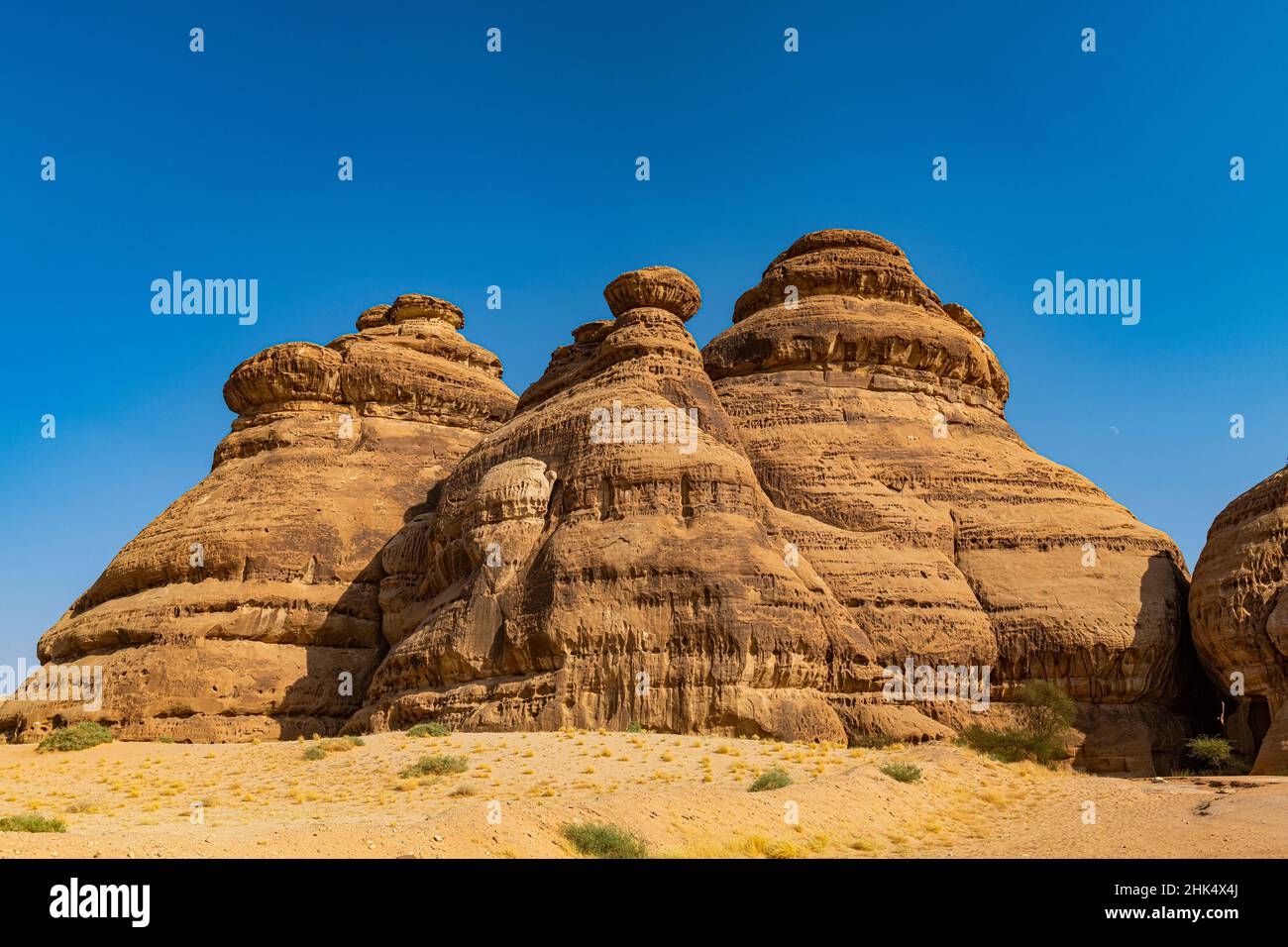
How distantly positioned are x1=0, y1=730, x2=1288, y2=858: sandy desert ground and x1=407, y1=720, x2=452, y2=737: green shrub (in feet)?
1.62

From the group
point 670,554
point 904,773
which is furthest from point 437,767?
point 670,554

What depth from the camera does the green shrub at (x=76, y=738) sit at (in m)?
36.9

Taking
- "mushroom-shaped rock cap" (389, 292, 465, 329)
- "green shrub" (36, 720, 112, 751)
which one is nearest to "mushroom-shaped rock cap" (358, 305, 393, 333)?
"mushroom-shaped rock cap" (389, 292, 465, 329)

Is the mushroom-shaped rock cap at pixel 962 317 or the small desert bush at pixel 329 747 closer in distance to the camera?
the small desert bush at pixel 329 747

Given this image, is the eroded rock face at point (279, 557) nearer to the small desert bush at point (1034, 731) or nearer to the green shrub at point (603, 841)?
the small desert bush at point (1034, 731)

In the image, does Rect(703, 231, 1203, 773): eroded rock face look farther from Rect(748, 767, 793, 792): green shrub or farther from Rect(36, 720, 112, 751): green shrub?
Rect(36, 720, 112, 751): green shrub

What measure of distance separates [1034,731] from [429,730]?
60.7 ft

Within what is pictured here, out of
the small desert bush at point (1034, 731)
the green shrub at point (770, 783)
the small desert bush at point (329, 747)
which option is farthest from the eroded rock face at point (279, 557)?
the green shrub at point (770, 783)

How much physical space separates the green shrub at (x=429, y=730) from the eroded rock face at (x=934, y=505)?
1431 cm

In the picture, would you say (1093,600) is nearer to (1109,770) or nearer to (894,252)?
(1109,770)

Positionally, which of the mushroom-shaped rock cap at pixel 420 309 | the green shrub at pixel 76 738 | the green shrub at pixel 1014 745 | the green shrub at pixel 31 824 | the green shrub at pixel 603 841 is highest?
the mushroom-shaped rock cap at pixel 420 309

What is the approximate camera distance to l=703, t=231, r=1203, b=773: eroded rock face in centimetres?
3838

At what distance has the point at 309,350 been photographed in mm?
51281

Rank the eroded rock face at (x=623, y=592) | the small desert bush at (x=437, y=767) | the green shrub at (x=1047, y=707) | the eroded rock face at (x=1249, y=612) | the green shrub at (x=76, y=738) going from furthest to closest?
the green shrub at (x=76, y=738), the green shrub at (x=1047, y=707), the eroded rock face at (x=1249, y=612), the eroded rock face at (x=623, y=592), the small desert bush at (x=437, y=767)
